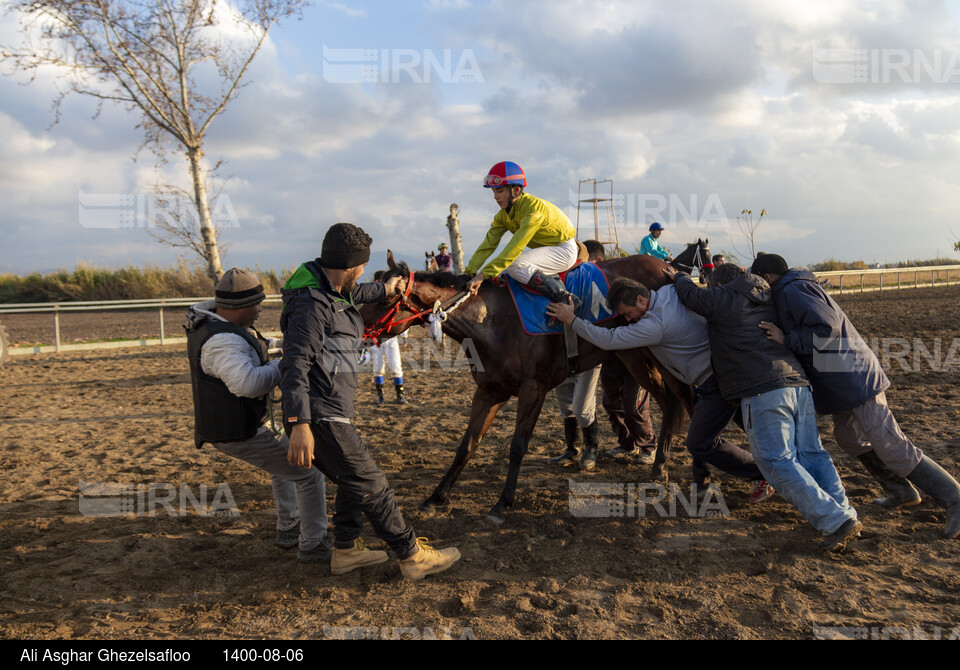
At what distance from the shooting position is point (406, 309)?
4.62 m

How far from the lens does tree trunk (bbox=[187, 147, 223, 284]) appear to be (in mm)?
12172

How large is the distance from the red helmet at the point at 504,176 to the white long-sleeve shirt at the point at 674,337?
1507 millimetres

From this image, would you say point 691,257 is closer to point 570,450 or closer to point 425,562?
point 570,450

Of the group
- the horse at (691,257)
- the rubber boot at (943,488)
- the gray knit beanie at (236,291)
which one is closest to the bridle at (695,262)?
the horse at (691,257)

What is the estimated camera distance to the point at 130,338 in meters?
14.8

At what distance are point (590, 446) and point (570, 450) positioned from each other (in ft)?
0.64

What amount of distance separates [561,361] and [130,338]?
13509 mm

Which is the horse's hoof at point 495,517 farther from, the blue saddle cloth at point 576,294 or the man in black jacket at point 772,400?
the man in black jacket at point 772,400

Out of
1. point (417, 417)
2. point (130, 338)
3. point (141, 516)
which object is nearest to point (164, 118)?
point (130, 338)

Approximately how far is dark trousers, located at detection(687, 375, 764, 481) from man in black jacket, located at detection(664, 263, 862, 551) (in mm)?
264

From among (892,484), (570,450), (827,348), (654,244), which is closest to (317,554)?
(570,450)

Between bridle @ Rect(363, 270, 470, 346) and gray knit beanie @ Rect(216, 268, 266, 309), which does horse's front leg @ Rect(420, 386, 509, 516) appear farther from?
gray knit beanie @ Rect(216, 268, 266, 309)

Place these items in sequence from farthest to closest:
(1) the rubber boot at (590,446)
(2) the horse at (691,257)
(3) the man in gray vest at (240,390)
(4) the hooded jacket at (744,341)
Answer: (2) the horse at (691,257) < (1) the rubber boot at (590,446) < (4) the hooded jacket at (744,341) < (3) the man in gray vest at (240,390)

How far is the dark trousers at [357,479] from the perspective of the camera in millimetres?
3271
